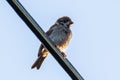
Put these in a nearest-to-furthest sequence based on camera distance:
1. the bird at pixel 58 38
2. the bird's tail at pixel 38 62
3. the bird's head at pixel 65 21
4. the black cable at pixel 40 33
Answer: the black cable at pixel 40 33 < the bird's tail at pixel 38 62 < the bird at pixel 58 38 < the bird's head at pixel 65 21

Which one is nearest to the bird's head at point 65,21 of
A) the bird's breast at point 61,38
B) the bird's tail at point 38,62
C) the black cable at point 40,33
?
the bird's breast at point 61,38

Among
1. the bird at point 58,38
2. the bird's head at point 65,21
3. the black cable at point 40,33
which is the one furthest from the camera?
the bird's head at point 65,21

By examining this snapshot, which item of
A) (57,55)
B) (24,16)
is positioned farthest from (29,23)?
(57,55)

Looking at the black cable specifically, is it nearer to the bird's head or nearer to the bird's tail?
the bird's tail

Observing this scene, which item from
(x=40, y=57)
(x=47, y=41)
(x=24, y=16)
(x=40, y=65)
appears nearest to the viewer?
(x=24, y=16)

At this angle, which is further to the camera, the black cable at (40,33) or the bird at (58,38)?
the bird at (58,38)

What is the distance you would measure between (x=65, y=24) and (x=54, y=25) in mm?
236

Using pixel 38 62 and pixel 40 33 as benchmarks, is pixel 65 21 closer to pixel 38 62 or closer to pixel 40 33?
pixel 38 62

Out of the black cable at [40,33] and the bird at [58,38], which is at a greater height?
the black cable at [40,33]

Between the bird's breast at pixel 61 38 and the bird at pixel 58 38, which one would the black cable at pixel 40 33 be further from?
the bird's breast at pixel 61 38

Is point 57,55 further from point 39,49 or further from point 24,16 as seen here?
point 39,49

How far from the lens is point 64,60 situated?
2.83m

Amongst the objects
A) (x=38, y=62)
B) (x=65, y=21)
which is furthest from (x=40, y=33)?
(x=65, y=21)

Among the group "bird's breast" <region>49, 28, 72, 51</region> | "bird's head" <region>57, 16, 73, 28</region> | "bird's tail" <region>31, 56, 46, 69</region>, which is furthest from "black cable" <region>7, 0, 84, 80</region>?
"bird's head" <region>57, 16, 73, 28</region>
